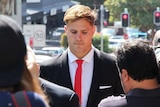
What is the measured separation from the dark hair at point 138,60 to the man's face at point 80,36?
1097 mm

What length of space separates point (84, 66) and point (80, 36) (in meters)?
0.23

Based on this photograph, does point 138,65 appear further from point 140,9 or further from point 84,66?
point 140,9

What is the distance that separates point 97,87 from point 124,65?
995 mm

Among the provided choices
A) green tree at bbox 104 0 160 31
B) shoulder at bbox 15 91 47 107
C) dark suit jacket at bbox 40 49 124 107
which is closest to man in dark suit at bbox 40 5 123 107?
dark suit jacket at bbox 40 49 124 107

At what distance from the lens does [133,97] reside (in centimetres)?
251

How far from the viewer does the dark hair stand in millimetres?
2502

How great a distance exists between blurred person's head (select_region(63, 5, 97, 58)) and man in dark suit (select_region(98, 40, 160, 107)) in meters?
1.06

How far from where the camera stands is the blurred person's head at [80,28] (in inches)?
140

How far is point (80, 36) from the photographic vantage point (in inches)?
144

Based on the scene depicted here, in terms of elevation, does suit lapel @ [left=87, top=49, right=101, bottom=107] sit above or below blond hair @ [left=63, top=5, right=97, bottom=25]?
below

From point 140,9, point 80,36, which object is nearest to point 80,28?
point 80,36

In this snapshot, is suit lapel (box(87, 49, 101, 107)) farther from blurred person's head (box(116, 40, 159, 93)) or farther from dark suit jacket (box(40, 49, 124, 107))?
blurred person's head (box(116, 40, 159, 93))

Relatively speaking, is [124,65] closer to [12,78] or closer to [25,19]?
[12,78]

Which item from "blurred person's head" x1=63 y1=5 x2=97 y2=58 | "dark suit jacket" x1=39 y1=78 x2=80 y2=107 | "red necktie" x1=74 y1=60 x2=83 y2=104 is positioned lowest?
"red necktie" x1=74 y1=60 x2=83 y2=104
